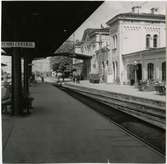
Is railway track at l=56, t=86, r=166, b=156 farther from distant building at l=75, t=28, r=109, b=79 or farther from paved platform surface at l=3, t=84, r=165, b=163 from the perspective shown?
distant building at l=75, t=28, r=109, b=79

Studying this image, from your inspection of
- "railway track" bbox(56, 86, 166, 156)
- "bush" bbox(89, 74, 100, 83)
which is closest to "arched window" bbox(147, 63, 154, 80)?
"bush" bbox(89, 74, 100, 83)

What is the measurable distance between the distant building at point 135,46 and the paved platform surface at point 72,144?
2142cm

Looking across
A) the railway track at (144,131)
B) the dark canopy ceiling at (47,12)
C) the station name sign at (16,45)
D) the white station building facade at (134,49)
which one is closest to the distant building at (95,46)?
the white station building facade at (134,49)

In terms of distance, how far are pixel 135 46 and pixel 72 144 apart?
33.6 m

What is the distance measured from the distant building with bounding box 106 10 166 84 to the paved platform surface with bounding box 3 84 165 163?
21420mm

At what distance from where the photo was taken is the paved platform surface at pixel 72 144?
6.29 m

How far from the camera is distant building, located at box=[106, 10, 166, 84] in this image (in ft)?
108

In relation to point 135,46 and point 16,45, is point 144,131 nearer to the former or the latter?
point 16,45

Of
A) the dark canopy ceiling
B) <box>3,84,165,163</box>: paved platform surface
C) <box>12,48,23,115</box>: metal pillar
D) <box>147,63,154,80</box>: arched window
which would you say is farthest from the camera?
<box>147,63,154,80</box>: arched window

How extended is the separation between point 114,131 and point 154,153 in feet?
9.11

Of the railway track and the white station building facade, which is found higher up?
the white station building facade

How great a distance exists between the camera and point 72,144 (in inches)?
298

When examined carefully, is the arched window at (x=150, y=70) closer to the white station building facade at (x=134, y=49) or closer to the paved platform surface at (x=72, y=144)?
the white station building facade at (x=134, y=49)

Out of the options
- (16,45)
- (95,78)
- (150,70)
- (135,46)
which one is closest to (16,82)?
(16,45)
